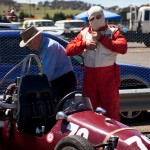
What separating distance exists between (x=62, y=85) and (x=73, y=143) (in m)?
1.40

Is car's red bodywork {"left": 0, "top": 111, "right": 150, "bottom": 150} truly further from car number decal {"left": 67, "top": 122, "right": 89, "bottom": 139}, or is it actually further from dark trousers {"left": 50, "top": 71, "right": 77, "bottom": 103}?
dark trousers {"left": 50, "top": 71, "right": 77, "bottom": 103}

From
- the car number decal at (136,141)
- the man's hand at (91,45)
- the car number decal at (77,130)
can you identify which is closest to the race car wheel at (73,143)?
the car number decal at (77,130)

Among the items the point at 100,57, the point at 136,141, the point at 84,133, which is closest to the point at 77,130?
the point at 84,133

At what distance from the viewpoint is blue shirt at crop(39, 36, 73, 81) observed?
5203 mm

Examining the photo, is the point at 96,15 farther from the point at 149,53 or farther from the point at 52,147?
the point at 149,53

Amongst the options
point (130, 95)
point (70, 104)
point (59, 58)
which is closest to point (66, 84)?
point (59, 58)

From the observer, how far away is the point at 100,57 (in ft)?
18.3

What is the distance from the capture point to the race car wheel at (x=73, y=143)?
4.05 metres

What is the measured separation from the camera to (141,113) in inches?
317

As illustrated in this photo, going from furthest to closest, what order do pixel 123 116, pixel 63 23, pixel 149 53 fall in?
pixel 63 23
pixel 149 53
pixel 123 116

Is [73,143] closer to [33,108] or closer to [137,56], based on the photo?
[33,108]

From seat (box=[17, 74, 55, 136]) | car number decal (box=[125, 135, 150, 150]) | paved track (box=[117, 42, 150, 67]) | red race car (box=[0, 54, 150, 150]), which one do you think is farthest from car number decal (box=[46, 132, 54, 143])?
paved track (box=[117, 42, 150, 67])

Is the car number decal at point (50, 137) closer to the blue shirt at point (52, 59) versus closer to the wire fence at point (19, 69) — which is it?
the blue shirt at point (52, 59)

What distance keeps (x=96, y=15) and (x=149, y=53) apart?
217 inches
